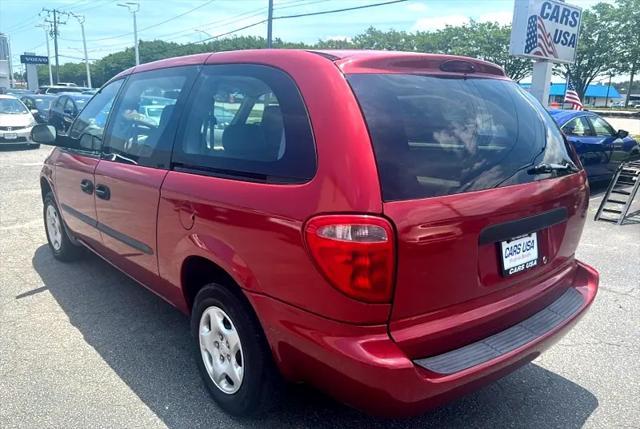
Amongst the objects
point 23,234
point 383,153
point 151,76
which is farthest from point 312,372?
point 23,234

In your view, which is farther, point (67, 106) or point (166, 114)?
point (67, 106)

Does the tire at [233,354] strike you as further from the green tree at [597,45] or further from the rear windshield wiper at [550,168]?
the green tree at [597,45]

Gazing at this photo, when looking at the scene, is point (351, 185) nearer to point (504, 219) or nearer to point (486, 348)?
point (504, 219)

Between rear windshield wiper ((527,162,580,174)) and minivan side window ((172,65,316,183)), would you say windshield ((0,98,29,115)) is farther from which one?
rear windshield wiper ((527,162,580,174))

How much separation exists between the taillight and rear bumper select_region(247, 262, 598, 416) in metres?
0.16

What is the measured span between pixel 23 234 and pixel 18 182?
411cm

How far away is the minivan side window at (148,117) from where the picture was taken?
2.96 m

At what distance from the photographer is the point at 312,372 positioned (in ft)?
6.89

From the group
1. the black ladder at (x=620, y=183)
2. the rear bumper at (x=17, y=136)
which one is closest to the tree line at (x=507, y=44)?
the rear bumper at (x=17, y=136)

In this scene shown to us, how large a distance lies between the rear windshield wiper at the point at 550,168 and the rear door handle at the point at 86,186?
294 centimetres

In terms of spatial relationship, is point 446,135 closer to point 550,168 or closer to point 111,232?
point 550,168

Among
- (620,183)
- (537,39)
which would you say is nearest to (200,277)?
(620,183)

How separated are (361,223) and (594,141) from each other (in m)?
8.73

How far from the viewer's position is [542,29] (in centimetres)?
1179
